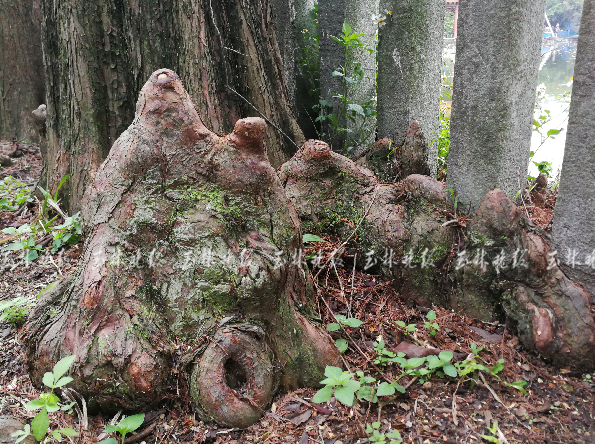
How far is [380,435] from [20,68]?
7073 mm

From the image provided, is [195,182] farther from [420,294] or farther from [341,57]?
[341,57]

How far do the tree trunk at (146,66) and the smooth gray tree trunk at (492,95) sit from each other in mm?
1416

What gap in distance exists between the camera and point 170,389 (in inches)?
77.6

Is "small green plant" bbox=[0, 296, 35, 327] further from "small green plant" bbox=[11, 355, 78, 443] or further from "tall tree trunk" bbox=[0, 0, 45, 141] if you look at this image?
"tall tree trunk" bbox=[0, 0, 45, 141]

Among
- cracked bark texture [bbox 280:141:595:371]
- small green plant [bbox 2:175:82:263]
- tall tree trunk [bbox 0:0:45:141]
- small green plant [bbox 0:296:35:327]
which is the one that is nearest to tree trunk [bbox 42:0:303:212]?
small green plant [bbox 2:175:82:263]

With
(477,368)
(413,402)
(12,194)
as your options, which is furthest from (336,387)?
(12,194)

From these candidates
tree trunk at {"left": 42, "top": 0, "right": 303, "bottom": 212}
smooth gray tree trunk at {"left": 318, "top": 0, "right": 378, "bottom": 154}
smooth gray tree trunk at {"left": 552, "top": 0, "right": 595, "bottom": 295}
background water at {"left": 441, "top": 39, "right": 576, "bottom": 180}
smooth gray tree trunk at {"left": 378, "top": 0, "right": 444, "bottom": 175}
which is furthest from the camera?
background water at {"left": 441, "top": 39, "right": 576, "bottom": 180}

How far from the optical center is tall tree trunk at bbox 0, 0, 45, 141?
628cm

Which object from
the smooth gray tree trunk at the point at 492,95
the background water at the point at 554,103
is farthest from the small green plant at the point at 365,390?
the background water at the point at 554,103

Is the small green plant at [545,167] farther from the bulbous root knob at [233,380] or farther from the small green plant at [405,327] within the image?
the bulbous root knob at [233,380]

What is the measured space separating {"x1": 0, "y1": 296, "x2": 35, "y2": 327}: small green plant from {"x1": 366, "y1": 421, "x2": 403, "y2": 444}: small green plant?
6.98 ft

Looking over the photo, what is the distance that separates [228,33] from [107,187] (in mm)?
1825

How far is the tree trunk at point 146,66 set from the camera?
319cm

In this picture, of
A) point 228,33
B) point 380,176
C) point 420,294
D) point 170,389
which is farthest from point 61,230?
point 420,294
